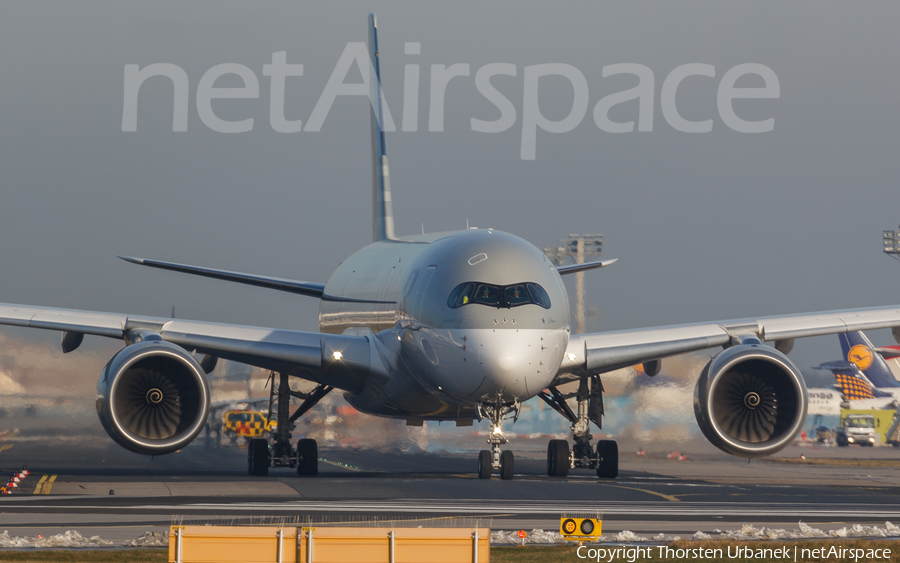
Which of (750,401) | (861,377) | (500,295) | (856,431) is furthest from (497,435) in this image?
(861,377)

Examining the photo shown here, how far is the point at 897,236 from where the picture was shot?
192 ft

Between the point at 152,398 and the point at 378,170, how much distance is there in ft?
50.4

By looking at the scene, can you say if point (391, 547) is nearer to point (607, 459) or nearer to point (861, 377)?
point (607, 459)

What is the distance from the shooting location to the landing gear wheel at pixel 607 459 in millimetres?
24312

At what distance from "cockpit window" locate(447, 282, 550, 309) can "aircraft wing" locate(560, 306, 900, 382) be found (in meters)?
3.02

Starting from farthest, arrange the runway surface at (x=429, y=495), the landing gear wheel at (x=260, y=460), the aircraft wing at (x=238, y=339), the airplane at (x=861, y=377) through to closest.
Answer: the airplane at (x=861, y=377) → the landing gear wheel at (x=260, y=460) → the aircraft wing at (x=238, y=339) → the runway surface at (x=429, y=495)

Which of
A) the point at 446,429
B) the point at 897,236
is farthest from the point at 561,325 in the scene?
the point at 897,236

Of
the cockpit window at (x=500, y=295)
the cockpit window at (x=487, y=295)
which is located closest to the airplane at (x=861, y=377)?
the cockpit window at (x=500, y=295)

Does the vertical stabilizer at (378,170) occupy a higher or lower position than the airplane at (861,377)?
higher

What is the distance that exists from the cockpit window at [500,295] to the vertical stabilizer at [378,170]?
1259cm

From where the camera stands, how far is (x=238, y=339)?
2305 centimetres

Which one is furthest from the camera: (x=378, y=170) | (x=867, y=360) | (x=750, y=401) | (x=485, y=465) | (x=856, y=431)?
(x=867, y=360)

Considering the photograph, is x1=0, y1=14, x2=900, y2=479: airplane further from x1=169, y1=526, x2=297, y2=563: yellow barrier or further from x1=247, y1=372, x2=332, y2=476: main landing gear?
x1=169, y1=526, x2=297, y2=563: yellow barrier

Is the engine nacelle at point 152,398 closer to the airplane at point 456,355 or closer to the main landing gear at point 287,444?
the airplane at point 456,355
